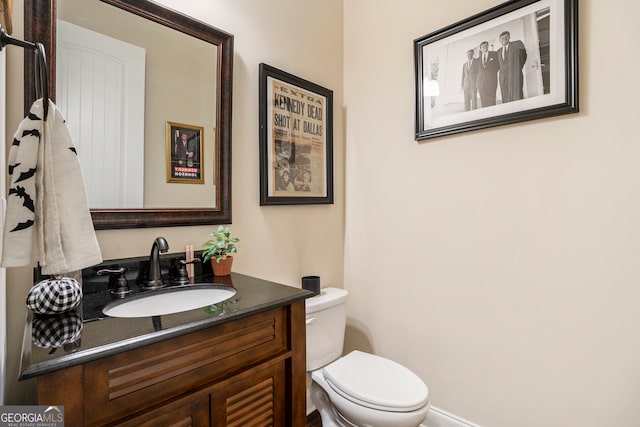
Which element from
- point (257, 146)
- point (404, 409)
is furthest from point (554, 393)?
point (257, 146)

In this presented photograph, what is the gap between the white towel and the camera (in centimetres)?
72

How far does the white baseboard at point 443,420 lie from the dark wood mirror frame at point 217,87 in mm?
1463

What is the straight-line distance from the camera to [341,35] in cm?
212

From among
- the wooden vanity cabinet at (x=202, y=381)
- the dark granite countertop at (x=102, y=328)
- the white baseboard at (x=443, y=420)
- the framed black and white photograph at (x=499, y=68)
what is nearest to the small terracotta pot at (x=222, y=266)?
the dark granite countertop at (x=102, y=328)

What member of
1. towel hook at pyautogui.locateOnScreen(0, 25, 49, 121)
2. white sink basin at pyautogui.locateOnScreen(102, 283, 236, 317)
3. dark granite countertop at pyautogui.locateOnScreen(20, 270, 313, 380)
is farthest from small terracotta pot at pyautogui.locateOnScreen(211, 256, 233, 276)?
towel hook at pyautogui.locateOnScreen(0, 25, 49, 121)

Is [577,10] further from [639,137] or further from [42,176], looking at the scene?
[42,176]

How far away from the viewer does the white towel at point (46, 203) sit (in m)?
0.72

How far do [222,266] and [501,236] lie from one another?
1256mm

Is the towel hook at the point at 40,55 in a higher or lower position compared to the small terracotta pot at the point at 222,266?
higher

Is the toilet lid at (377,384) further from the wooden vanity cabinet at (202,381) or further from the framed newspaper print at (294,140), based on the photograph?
the framed newspaper print at (294,140)

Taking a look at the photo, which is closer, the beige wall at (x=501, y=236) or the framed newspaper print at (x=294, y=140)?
the beige wall at (x=501, y=236)

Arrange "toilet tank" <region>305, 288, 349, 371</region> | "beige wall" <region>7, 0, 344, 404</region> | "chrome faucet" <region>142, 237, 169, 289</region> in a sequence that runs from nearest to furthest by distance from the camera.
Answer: "beige wall" <region>7, 0, 344, 404</region> < "chrome faucet" <region>142, 237, 169, 289</region> < "toilet tank" <region>305, 288, 349, 371</region>

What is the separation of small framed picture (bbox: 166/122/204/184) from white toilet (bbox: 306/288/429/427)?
81 centimetres

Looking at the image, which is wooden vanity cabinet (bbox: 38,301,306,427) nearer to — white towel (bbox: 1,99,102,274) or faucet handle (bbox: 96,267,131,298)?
white towel (bbox: 1,99,102,274)
